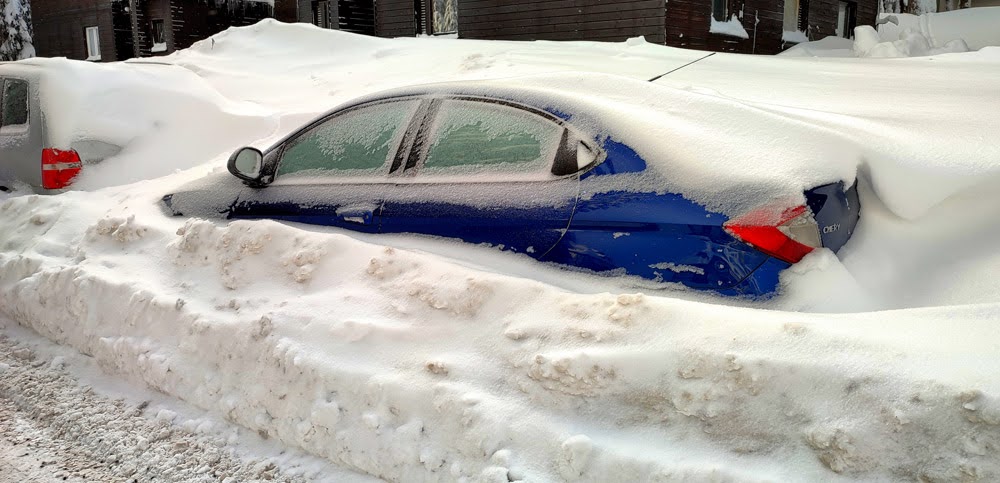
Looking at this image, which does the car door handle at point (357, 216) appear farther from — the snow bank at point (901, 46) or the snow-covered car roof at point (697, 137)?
the snow bank at point (901, 46)

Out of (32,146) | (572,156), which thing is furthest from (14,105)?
(572,156)

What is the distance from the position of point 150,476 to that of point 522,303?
1.74m

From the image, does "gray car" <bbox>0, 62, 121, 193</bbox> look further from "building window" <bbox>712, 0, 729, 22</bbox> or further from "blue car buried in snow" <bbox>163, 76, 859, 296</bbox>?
"building window" <bbox>712, 0, 729, 22</bbox>

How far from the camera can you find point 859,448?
2387mm

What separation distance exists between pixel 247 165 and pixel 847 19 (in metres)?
22.5

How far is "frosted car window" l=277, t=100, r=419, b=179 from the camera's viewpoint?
13.9 feet

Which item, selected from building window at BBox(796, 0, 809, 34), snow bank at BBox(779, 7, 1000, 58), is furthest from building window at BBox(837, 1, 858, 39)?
A: snow bank at BBox(779, 7, 1000, 58)

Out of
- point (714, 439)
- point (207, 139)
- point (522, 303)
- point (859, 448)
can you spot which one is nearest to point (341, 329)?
point (522, 303)

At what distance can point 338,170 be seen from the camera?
14.5ft

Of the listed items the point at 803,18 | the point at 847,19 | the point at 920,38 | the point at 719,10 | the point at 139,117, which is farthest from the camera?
the point at 847,19

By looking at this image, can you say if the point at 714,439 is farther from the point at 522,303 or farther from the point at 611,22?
the point at 611,22

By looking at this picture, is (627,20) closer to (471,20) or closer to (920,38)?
(471,20)

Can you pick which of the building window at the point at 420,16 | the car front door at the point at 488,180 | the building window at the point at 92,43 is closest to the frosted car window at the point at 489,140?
the car front door at the point at 488,180

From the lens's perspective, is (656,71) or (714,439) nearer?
(714,439)
